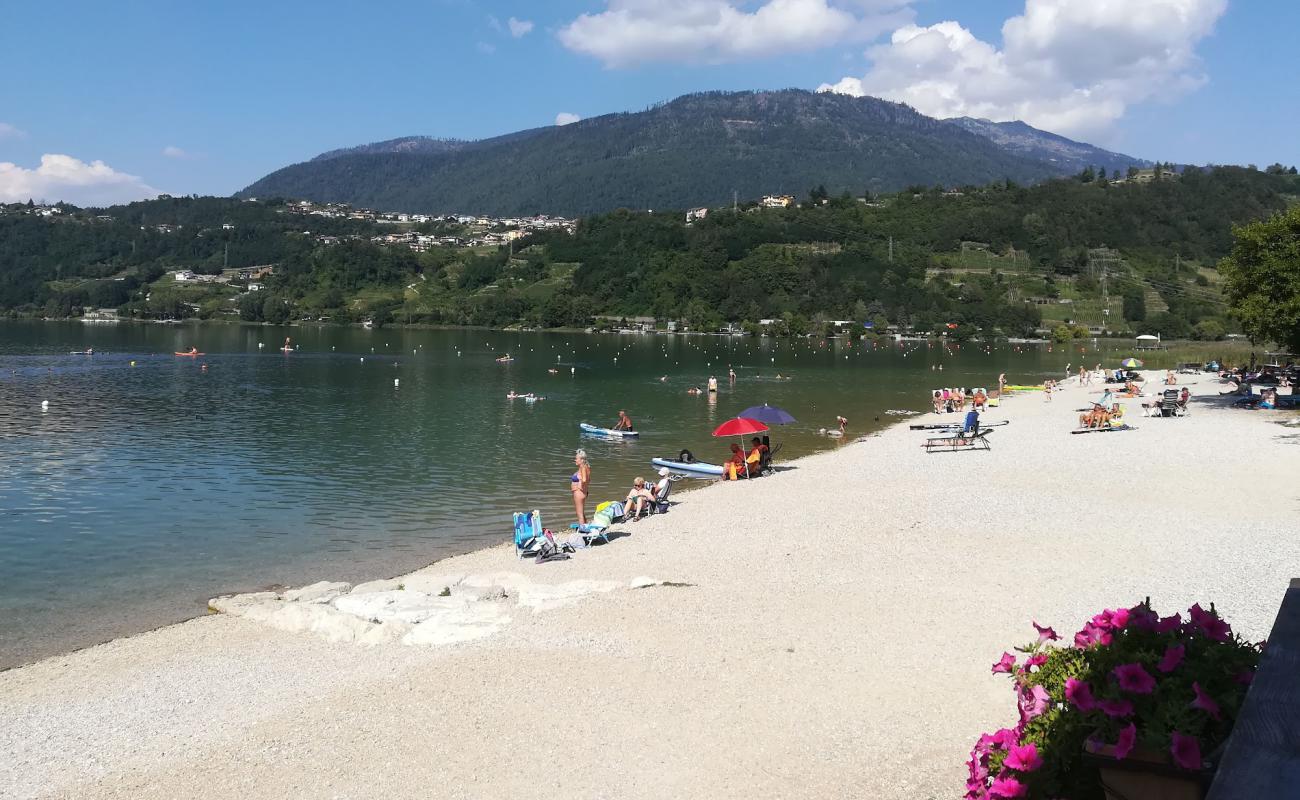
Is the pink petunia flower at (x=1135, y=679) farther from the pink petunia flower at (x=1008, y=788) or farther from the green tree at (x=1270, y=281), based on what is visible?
the green tree at (x=1270, y=281)

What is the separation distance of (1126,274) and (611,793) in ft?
653

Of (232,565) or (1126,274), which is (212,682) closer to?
(232,565)

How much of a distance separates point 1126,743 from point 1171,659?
850mm

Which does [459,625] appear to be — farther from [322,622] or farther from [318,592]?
[318,592]

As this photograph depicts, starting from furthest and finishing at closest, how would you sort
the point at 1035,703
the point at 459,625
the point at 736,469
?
the point at 736,469
the point at 459,625
the point at 1035,703

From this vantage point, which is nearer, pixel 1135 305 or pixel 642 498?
pixel 642 498

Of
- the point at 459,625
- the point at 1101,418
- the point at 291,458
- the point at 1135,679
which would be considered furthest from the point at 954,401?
the point at 1135,679

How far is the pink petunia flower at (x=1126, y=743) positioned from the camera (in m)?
3.88

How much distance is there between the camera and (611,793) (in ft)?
27.5

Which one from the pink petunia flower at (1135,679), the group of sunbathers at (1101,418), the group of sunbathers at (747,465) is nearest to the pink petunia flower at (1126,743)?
the pink petunia flower at (1135,679)

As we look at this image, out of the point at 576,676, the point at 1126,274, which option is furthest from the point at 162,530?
the point at 1126,274

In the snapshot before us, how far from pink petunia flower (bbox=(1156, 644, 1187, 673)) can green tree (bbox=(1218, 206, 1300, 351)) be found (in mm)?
36663

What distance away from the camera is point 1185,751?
3768 millimetres

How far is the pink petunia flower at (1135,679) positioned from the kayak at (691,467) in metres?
24.6
